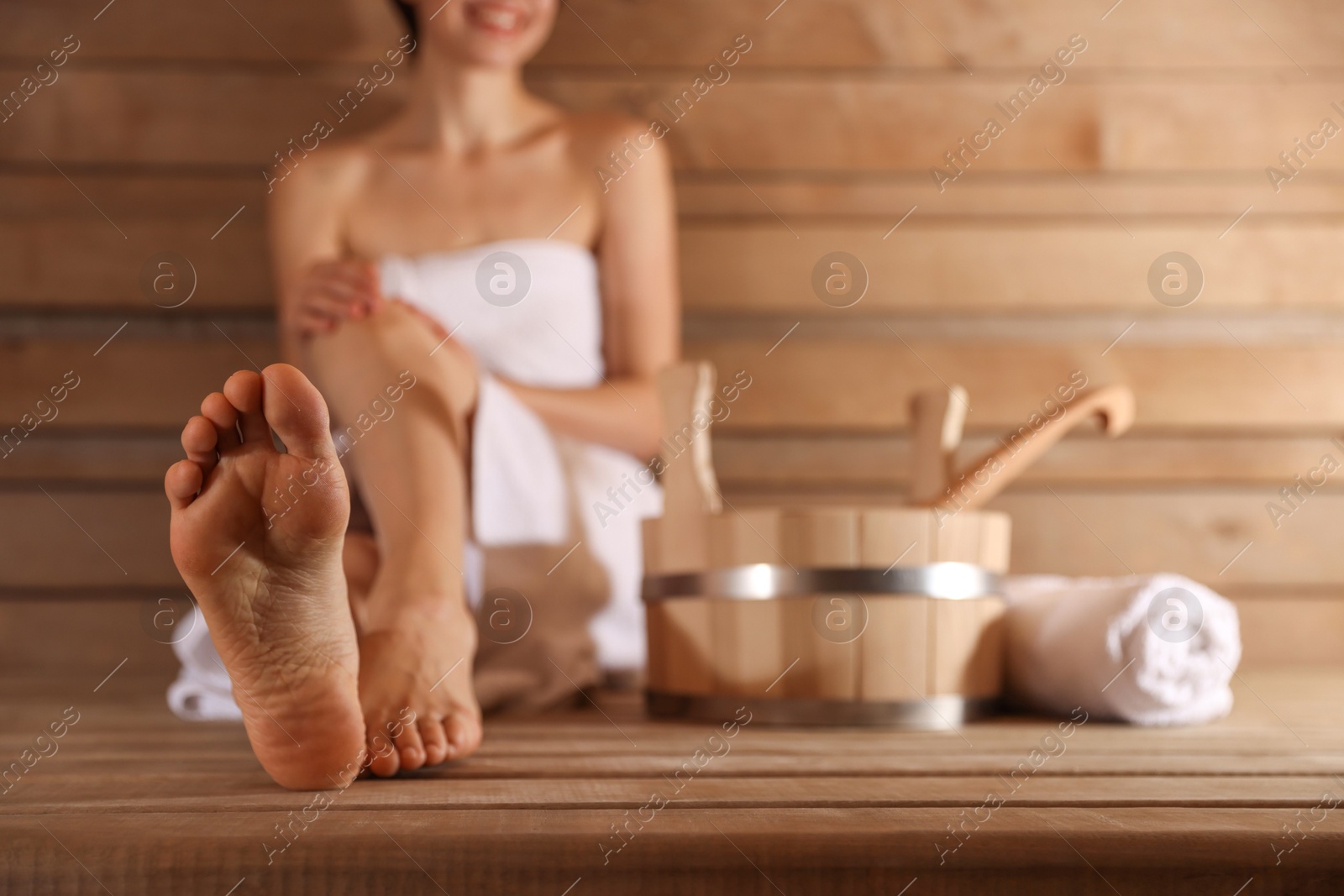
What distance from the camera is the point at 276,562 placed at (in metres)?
0.75

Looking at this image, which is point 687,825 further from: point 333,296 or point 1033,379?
point 1033,379

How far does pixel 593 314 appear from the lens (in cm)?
161

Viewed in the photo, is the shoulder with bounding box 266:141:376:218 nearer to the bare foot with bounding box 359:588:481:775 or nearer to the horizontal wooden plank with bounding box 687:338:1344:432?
the horizontal wooden plank with bounding box 687:338:1344:432

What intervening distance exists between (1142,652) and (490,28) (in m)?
1.24

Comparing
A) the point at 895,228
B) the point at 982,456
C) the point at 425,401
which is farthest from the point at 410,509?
the point at 895,228

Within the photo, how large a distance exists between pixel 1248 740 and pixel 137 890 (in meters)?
0.95

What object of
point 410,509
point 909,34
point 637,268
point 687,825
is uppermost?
point 909,34

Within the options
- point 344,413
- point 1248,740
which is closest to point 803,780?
point 1248,740

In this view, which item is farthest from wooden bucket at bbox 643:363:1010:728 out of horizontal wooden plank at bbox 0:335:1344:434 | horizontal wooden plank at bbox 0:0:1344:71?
horizontal wooden plank at bbox 0:0:1344:71

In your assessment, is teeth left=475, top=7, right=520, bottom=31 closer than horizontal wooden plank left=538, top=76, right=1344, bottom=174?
Yes

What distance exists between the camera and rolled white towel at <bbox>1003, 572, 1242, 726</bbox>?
110cm

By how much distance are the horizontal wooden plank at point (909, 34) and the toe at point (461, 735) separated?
1328 mm

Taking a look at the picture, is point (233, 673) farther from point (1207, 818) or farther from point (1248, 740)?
point (1248, 740)

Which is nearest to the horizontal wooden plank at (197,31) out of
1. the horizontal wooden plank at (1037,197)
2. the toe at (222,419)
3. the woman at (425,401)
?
the woman at (425,401)
